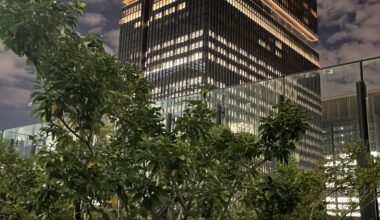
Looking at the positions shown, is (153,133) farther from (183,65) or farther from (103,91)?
(183,65)

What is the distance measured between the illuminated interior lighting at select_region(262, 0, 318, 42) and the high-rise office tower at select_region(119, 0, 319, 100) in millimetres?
354

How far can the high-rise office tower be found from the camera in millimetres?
124938

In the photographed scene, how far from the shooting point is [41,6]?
625 cm

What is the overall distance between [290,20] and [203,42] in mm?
56389

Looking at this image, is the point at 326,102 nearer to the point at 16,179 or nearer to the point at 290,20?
the point at 16,179

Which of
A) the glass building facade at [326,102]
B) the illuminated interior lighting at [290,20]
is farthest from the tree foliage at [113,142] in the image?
the illuminated interior lighting at [290,20]

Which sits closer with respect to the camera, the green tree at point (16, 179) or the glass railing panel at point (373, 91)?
the green tree at point (16, 179)

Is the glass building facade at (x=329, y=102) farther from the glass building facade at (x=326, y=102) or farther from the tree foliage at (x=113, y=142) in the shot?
the tree foliage at (x=113, y=142)

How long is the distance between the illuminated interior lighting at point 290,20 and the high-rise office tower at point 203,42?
35cm

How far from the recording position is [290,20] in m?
168

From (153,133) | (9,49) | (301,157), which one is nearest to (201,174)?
(153,133)

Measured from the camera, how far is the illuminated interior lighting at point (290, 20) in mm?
156400

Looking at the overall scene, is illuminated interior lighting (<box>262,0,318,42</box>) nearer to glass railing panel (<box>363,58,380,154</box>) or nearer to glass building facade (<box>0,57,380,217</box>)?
glass building facade (<box>0,57,380,217</box>)

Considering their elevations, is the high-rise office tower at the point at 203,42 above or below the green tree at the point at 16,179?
above
